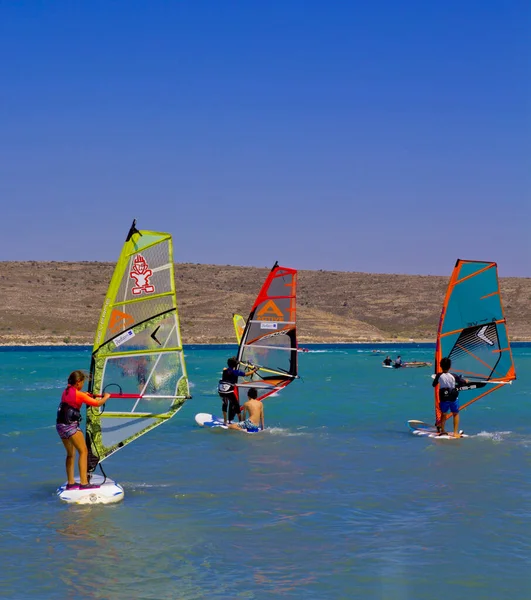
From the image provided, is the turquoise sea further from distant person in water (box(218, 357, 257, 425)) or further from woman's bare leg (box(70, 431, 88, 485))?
distant person in water (box(218, 357, 257, 425))

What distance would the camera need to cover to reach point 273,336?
2142 cm

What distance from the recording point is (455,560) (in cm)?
853

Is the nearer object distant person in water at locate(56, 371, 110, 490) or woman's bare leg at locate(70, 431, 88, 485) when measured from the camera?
distant person in water at locate(56, 371, 110, 490)

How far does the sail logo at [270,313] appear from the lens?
21562 mm

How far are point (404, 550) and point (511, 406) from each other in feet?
54.5

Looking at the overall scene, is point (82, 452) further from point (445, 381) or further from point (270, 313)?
point (270, 313)

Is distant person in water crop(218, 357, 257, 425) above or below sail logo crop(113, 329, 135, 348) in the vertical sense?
below

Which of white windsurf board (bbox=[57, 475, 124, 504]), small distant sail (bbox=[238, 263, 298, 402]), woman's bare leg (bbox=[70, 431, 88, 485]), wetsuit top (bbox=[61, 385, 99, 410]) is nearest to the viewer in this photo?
wetsuit top (bbox=[61, 385, 99, 410])

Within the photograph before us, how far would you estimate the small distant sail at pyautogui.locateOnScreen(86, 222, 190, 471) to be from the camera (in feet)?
36.7

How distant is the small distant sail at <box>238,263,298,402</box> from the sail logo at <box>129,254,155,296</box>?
9765mm

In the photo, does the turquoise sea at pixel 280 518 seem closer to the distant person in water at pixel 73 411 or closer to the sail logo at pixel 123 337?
the distant person in water at pixel 73 411

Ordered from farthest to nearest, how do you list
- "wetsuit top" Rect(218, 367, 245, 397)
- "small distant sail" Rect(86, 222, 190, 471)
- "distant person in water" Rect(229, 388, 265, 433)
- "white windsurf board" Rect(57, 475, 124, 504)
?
"wetsuit top" Rect(218, 367, 245, 397)
"distant person in water" Rect(229, 388, 265, 433)
"small distant sail" Rect(86, 222, 190, 471)
"white windsurf board" Rect(57, 475, 124, 504)

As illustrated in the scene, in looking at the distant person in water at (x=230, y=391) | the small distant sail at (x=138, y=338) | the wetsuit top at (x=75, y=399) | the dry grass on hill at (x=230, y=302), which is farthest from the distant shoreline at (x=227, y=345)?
the wetsuit top at (x=75, y=399)

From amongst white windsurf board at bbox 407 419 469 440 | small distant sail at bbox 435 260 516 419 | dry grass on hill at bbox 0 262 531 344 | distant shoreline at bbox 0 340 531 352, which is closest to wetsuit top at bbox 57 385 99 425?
white windsurf board at bbox 407 419 469 440
